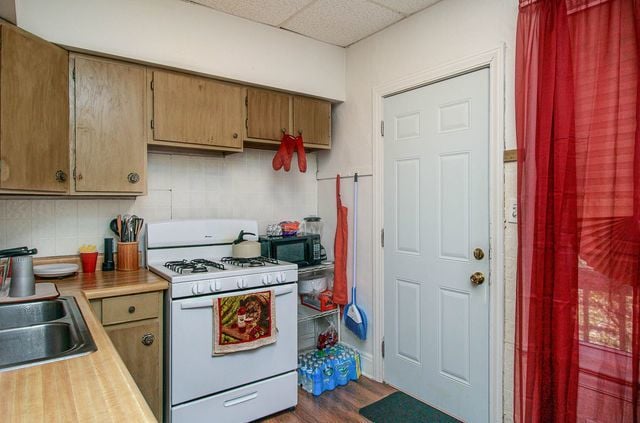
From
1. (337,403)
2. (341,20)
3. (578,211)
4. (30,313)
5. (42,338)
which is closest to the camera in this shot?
(42,338)

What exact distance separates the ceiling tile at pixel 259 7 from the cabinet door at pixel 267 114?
1.53 feet

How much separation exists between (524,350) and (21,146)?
8.18ft

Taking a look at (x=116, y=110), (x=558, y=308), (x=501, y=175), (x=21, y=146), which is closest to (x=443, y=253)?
(x=501, y=175)

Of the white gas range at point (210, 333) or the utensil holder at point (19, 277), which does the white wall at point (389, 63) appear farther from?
the utensil holder at point (19, 277)

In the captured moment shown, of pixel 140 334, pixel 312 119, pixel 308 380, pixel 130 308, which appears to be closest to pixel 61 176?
pixel 130 308

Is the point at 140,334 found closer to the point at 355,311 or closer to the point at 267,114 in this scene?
the point at 355,311

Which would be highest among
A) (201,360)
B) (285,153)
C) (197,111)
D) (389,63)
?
(389,63)

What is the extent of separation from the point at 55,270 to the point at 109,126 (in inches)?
32.8

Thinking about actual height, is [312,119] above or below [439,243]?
above

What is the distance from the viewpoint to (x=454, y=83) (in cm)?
234

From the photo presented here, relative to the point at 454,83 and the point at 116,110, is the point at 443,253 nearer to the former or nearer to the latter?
the point at 454,83

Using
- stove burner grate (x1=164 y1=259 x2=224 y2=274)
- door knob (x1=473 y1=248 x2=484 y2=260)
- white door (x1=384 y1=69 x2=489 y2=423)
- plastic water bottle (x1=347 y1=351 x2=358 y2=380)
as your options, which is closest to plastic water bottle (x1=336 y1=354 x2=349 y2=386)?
plastic water bottle (x1=347 y1=351 x2=358 y2=380)

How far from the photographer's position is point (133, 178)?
89.4 inches

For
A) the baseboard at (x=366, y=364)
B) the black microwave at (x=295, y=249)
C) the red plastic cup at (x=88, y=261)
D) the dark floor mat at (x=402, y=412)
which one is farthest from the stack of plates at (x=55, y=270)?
the baseboard at (x=366, y=364)
